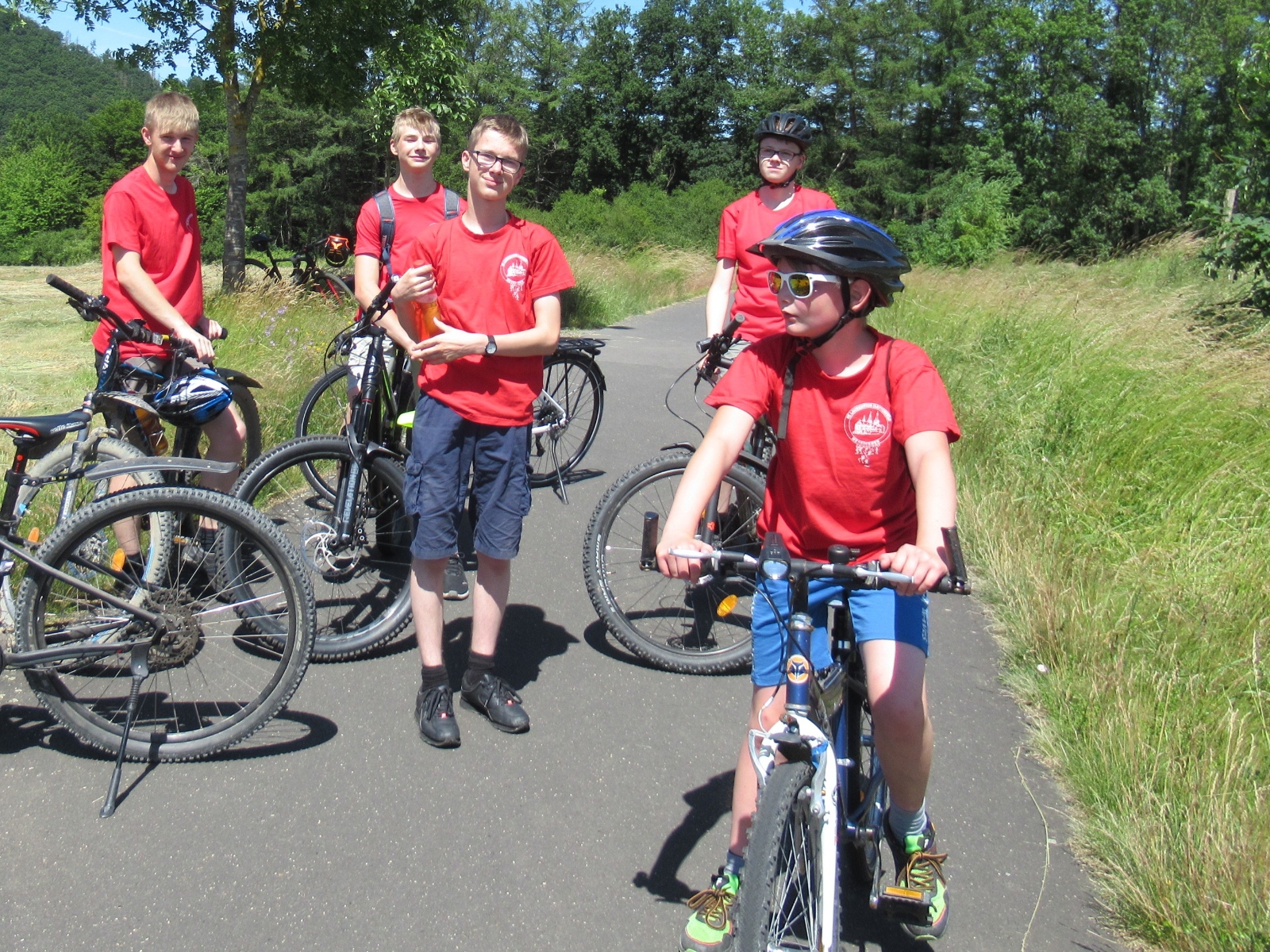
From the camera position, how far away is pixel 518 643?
5098mm

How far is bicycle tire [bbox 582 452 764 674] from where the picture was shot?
4930 millimetres

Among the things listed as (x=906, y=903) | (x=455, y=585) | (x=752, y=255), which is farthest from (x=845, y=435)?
(x=455, y=585)

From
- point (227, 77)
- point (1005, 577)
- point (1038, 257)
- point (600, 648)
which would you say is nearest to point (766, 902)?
point (600, 648)

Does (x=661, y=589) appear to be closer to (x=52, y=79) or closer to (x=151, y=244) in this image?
(x=151, y=244)

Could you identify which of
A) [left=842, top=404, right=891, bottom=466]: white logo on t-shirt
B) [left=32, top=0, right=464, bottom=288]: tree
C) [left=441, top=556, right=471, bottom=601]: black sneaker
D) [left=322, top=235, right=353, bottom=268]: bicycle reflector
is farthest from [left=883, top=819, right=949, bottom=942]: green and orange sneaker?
[left=32, top=0, right=464, bottom=288]: tree

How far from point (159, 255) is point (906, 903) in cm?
406

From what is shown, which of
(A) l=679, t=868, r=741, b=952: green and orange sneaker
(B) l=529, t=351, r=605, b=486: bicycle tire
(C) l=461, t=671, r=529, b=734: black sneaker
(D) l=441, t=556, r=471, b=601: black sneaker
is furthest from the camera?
(B) l=529, t=351, r=605, b=486: bicycle tire

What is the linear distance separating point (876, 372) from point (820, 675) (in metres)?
0.76

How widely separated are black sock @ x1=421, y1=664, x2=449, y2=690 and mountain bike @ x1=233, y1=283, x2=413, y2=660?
636 mm

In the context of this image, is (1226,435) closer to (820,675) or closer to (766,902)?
(820,675)

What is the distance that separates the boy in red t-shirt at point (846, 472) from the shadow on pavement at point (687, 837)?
538 mm

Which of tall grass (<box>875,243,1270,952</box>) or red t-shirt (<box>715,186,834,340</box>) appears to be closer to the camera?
tall grass (<box>875,243,1270,952</box>)

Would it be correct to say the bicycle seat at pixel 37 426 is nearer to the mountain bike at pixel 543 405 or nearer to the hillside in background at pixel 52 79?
the mountain bike at pixel 543 405

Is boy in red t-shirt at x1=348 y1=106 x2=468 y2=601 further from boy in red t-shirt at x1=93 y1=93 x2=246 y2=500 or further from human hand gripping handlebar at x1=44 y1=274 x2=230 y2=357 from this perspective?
human hand gripping handlebar at x1=44 y1=274 x2=230 y2=357
